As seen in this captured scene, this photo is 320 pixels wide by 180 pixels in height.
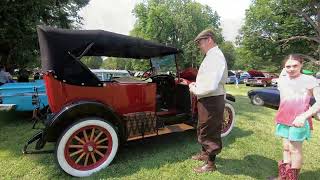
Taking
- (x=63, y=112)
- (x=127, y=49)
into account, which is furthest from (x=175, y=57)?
(x=63, y=112)

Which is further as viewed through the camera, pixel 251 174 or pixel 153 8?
pixel 153 8

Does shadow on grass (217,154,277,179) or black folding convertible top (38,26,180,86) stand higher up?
black folding convertible top (38,26,180,86)

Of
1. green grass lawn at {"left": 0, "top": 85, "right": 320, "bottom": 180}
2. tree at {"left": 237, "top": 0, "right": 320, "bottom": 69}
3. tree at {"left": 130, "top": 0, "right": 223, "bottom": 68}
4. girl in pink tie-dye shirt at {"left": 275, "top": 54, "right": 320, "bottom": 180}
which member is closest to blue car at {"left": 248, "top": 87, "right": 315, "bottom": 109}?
green grass lawn at {"left": 0, "top": 85, "right": 320, "bottom": 180}

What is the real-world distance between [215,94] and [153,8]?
147 feet

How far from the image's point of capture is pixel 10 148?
16.7 ft

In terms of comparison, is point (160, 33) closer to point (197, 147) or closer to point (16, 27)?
point (16, 27)

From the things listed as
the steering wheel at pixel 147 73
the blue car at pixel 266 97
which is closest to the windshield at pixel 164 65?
the steering wheel at pixel 147 73

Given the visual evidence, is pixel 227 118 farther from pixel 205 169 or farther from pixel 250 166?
pixel 205 169

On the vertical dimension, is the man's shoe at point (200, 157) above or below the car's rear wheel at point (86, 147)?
below

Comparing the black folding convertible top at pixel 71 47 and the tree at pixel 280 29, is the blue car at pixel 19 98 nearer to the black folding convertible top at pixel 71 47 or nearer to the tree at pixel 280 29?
the black folding convertible top at pixel 71 47

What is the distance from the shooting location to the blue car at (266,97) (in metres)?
9.94

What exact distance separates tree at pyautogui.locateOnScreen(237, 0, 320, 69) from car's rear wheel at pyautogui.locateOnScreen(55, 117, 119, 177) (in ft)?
87.7

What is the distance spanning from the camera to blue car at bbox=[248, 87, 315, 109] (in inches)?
391

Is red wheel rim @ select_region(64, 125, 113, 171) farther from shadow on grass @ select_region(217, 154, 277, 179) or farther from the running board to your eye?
shadow on grass @ select_region(217, 154, 277, 179)
